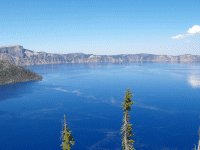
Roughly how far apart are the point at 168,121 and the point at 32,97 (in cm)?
10611

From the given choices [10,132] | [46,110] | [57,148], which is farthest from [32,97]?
[57,148]

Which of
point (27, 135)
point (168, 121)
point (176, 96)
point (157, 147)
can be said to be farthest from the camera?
point (176, 96)

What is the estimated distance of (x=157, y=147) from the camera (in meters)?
62.8

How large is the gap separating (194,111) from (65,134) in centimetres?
9521

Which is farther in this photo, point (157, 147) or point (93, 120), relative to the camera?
point (93, 120)

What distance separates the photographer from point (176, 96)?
427 ft

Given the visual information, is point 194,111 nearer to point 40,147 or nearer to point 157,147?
point 157,147

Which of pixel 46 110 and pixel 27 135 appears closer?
pixel 27 135

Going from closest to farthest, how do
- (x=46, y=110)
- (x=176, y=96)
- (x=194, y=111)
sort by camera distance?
(x=194, y=111) → (x=46, y=110) → (x=176, y=96)

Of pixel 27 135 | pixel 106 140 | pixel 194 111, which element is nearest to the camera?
pixel 106 140

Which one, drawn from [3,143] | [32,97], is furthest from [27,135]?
[32,97]

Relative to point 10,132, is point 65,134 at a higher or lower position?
higher

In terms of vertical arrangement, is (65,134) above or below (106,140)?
above

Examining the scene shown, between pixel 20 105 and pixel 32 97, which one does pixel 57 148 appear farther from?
pixel 32 97
